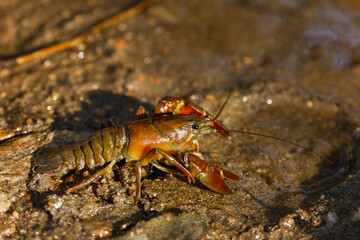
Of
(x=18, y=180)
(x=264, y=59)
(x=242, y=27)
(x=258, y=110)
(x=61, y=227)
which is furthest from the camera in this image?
(x=242, y=27)

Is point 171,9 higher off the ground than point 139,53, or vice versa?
point 171,9

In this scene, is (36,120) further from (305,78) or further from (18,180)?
(305,78)

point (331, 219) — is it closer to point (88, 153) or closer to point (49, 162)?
point (88, 153)

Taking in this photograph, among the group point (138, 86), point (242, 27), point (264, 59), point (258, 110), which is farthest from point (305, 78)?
point (138, 86)

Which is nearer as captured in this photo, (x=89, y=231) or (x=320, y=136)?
(x=89, y=231)

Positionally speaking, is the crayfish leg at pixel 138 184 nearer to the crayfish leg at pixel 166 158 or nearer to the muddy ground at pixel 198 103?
the muddy ground at pixel 198 103

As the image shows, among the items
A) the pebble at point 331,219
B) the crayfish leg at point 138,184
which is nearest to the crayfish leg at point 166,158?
the crayfish leg at point 138,184
